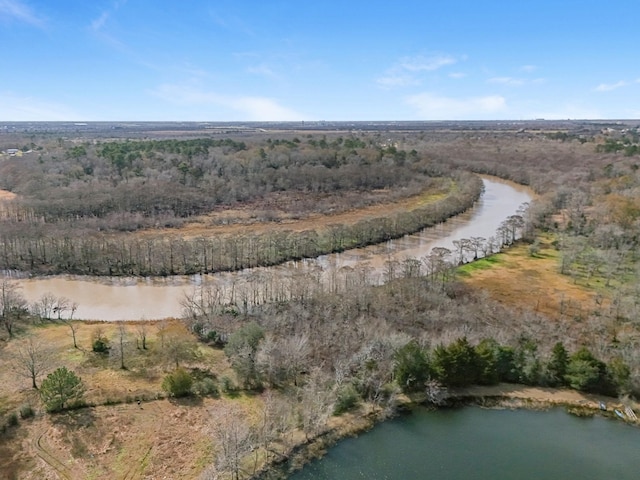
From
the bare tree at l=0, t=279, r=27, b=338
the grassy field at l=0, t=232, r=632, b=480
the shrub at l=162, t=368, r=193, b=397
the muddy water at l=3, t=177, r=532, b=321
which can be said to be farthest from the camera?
the muddy water at l=3, t=177, r=532, b=321

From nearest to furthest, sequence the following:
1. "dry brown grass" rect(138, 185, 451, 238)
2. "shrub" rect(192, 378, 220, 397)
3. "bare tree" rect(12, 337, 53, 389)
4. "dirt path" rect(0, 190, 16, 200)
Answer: "shrub" rect(192, 378, 220, 397) → "bare tree" rect(12, 337, 53, 389) → "dry brown grass" rect(138, 185, 451, 238) → "dirt path" rect(0, 190, 16, 200)

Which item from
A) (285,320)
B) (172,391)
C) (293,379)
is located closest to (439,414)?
(293,379)

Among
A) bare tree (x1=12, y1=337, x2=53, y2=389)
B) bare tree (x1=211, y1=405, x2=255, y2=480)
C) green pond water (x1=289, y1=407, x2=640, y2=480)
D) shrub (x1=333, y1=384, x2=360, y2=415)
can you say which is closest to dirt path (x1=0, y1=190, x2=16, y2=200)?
bare tree (x1=12, y1=337, x2=53, y2=389)

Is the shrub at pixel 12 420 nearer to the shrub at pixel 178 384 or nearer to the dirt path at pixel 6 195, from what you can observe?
the shrub at pixel 178 384

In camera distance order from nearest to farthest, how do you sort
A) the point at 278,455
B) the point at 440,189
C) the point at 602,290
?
the point at 278,455 → the point at 602,290 → the point at 440,189

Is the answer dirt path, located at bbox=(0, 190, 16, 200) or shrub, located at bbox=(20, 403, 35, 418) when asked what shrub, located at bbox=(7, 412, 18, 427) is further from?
dirt path, located at bbox=(0, 190, 16, 200)

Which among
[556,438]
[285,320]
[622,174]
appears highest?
[622,174]

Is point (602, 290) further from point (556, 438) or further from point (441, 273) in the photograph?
point (556, 438)

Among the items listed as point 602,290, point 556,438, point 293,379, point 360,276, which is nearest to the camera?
point 556,438
